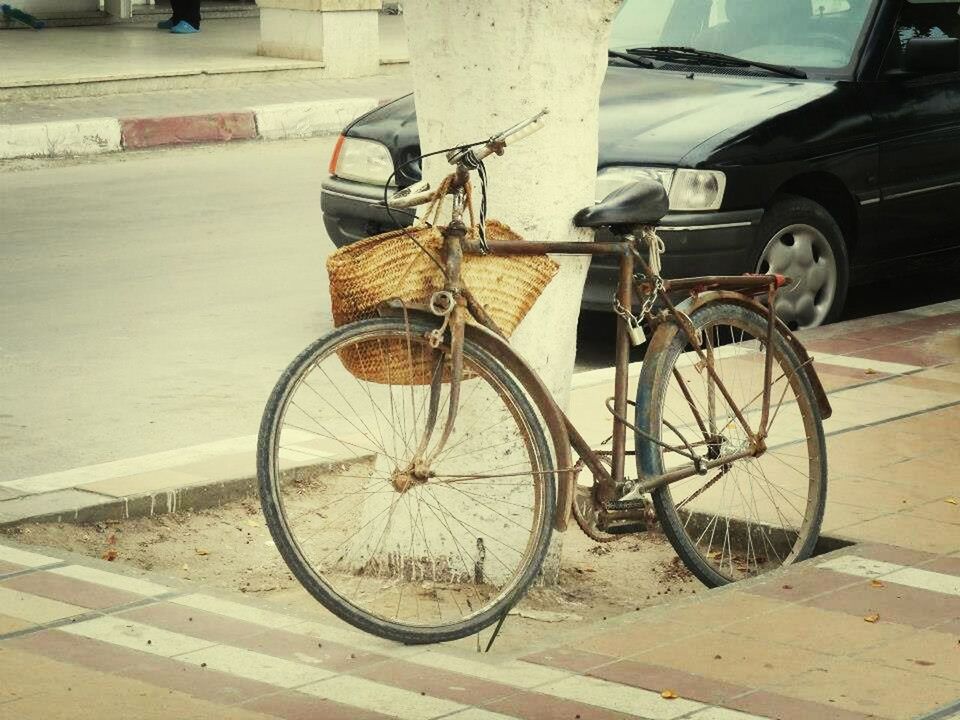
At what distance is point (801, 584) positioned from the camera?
4.78 m

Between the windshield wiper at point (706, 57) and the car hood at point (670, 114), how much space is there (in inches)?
2.7

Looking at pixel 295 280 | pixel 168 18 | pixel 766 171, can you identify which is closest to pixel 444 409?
pixel 766 171

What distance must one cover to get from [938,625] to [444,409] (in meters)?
1.28

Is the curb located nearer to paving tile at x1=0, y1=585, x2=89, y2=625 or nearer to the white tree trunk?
the white tree trunk

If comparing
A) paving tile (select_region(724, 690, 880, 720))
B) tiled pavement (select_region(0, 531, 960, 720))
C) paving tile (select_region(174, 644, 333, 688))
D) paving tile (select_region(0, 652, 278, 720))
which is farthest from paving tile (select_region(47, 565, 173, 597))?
paving tile (select_region(724, 690, 880, 720))

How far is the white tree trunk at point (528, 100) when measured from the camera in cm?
489

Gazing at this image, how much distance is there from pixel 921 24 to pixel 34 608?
614 cm

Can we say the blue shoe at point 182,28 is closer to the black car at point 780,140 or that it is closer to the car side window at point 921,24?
the black car at point 780,140

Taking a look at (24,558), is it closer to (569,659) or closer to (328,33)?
Answer: (569,659)

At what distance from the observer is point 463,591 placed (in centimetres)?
506

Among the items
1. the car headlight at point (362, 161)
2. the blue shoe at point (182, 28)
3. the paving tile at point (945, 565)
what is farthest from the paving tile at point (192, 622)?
the blue shoe at point (182, 28)

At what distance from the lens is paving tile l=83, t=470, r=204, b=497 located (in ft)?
18.8

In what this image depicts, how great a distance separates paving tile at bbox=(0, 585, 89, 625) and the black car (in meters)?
3.52

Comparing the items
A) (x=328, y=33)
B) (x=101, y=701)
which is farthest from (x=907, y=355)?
(x=328, y=33)
